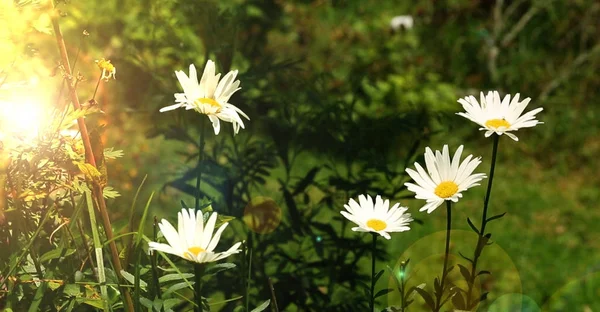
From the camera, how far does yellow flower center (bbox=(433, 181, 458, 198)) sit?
4.03 feet

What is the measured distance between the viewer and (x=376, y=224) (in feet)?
4.24

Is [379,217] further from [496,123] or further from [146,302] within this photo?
[146,302]

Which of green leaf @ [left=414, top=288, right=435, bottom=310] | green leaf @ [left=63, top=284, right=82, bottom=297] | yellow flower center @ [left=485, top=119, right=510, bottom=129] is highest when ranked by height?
yellow flower center @ [left=485, top=119, right=510, bottom=129]

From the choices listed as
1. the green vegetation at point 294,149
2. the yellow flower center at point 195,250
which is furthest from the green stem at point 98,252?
the yellow flower center at point 195,250

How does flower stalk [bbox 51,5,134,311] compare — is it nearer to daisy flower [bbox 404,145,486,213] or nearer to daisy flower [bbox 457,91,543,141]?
daisy flower [bbox 404,145,486,213]

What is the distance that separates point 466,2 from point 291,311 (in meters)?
3.65

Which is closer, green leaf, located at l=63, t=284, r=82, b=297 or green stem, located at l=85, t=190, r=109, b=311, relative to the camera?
green stem, located at l=85, t=190, r=109, b=311

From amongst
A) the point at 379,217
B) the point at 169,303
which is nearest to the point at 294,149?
the point at 379,217

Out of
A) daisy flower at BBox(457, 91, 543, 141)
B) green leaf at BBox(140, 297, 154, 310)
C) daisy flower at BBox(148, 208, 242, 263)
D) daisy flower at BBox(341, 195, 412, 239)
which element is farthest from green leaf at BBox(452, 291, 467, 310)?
green leaf at BBox(140, 297, 154, 310)

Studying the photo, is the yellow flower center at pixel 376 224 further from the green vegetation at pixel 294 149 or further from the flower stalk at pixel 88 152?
the flower stalk at pixel 88 152

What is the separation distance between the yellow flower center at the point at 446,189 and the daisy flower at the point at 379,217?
2.4 inches

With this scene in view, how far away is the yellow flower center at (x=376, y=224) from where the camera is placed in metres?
1.27

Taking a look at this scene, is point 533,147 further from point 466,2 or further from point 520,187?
point 466,2

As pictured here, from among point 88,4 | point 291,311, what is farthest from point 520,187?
point 88,4
